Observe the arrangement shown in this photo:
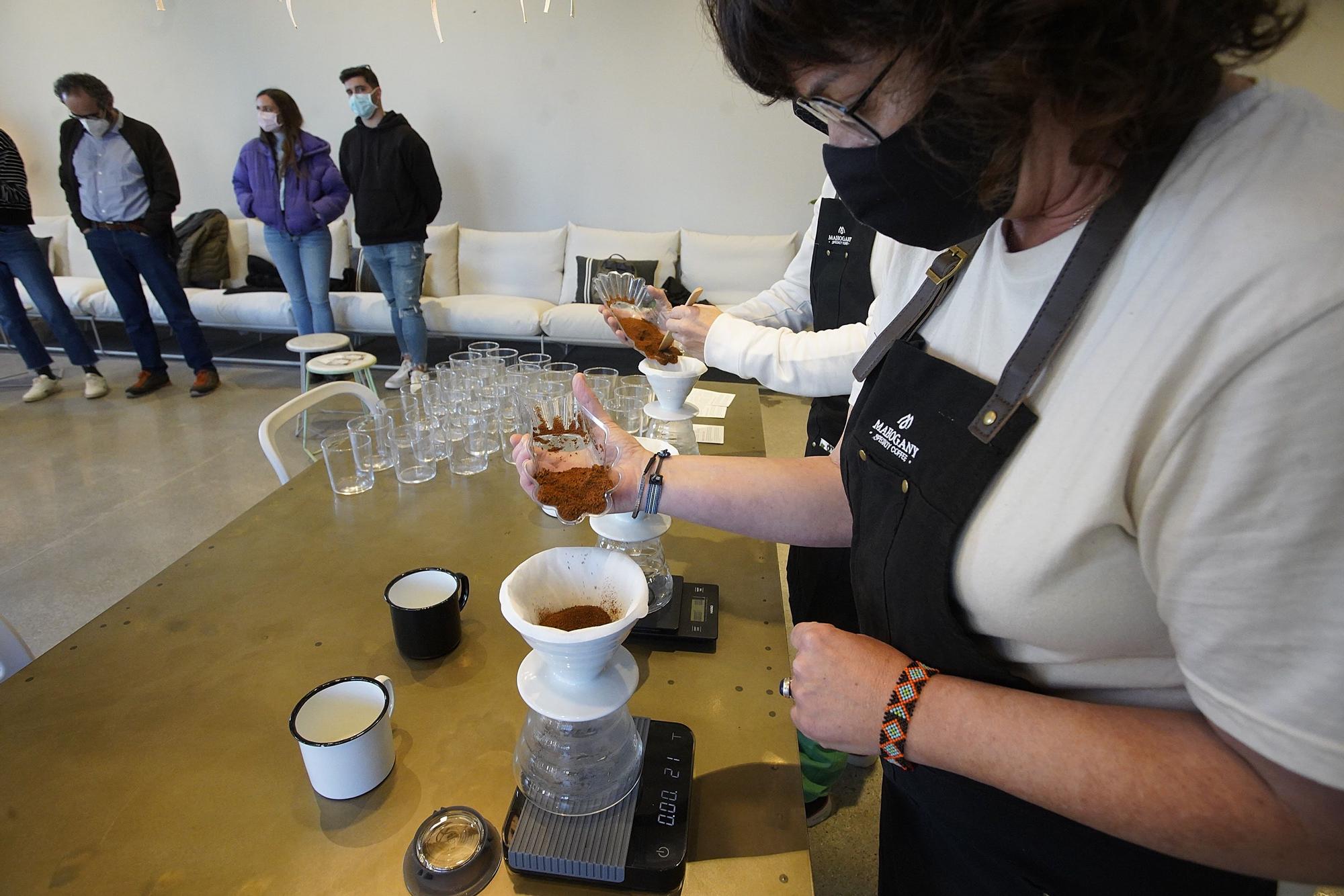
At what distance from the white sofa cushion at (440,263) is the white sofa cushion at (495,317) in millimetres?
370

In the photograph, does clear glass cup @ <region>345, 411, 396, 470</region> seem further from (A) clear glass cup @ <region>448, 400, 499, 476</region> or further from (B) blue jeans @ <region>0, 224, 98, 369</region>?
(B) blue jeans @ <region>0, 224, 98, 369</region>

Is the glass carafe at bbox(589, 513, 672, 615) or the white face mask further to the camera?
the white face mask

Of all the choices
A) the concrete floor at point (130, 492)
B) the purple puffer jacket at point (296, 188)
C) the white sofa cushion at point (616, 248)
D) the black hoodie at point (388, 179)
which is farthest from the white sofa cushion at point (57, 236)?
the white sofa cushion at point (616, 248)

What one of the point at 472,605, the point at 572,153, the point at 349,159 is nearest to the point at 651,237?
the point at 572,153

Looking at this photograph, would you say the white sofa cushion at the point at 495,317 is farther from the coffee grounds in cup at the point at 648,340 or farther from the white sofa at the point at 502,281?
the coffee grounds in cup at the point at 648,340

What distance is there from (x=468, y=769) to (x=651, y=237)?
5.02 meters

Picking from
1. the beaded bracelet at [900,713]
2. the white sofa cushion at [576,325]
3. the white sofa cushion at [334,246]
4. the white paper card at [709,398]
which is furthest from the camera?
the white sofa cushion at [334,246]

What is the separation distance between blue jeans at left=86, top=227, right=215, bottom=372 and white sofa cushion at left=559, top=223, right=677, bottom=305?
106 inches

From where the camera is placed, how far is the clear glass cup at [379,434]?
1.64m

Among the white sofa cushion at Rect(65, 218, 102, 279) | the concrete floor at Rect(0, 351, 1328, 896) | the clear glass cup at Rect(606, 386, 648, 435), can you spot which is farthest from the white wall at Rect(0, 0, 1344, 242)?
the clear glass cup at Rect(606, 386, 648, 435)

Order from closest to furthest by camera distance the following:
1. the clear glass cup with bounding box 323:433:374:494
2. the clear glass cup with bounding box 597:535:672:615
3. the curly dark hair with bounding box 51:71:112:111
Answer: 1. the clear glass cup with bounding box 597:535:672:615
2. the clear glass cup with bounding box 323:433:374:494
3. the curly dark hair with bounding box 51:71:112:111

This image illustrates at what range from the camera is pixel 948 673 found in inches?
29.1

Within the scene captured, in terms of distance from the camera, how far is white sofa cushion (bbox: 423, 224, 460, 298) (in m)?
5.49

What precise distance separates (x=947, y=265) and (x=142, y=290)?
5671 mm
